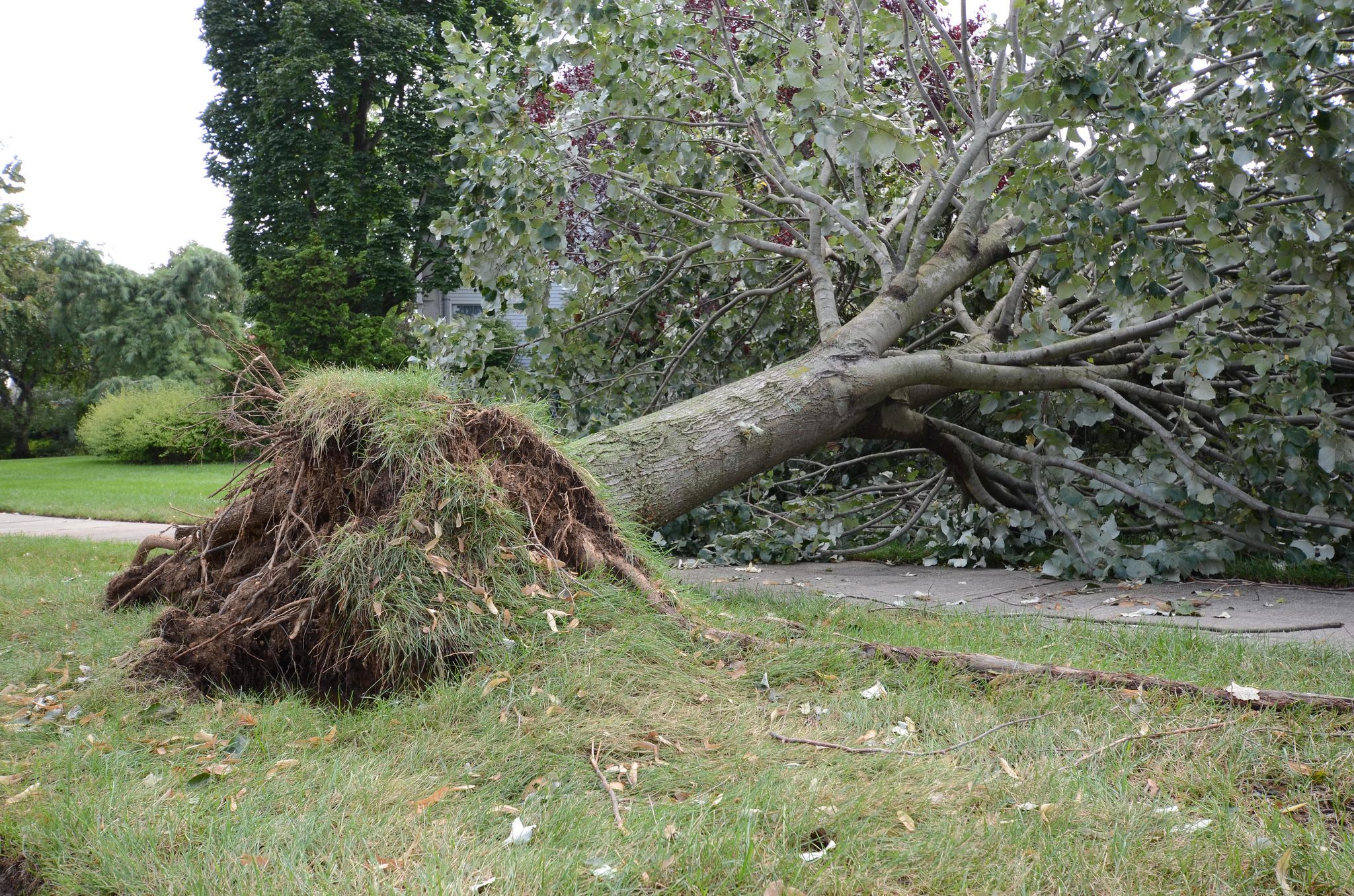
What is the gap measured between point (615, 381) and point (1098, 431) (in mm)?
2955

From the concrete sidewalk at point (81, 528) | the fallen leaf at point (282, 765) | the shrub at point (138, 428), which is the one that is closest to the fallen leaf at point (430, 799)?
the fallen leaf at point (282, 765)

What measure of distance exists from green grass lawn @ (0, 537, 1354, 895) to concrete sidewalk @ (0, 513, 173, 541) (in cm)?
597

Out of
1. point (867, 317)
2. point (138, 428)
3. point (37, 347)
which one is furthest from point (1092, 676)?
point (37, 347)

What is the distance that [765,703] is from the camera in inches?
109

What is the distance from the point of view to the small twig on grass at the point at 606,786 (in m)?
1.98

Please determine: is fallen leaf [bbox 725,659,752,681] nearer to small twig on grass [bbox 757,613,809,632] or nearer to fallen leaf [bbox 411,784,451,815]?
small twig on grass [bbox 757,613,809,632]

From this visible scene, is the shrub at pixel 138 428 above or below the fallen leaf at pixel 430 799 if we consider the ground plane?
above

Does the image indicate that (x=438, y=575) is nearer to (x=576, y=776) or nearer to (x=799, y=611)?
(x=576, y=776)

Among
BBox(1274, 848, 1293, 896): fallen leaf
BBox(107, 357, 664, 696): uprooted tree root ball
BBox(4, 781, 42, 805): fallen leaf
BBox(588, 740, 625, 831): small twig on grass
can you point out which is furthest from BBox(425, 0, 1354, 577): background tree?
BBox(1274, 848, 1293, 896): fallen leaf

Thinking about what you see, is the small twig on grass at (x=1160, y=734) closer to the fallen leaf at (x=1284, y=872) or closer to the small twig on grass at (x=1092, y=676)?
the small twig on grass at (x=1092, y=676)

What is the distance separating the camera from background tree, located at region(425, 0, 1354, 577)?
3.92 metres

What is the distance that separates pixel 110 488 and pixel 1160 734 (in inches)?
635

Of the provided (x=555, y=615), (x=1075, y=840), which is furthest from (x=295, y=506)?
(x=1075, y=840)

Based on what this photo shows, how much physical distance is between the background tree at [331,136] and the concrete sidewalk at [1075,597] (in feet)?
54.5
